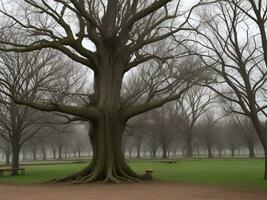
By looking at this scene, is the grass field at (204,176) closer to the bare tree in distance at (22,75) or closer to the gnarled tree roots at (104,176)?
the gnarled tree roots at (104,176)

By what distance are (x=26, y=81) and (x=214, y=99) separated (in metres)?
42.6

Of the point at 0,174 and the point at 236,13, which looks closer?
the point at 236,13

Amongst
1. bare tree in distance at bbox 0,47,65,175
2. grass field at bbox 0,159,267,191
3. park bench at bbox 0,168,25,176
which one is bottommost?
grass field at bbox 0,159,267,191

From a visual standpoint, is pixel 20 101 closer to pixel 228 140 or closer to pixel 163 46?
pixel 163 46

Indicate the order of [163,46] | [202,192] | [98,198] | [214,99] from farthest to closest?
[214,99] → [163,46] → [202,192] → [98,198]

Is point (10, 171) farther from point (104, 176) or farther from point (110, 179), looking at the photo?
point (110, 179)

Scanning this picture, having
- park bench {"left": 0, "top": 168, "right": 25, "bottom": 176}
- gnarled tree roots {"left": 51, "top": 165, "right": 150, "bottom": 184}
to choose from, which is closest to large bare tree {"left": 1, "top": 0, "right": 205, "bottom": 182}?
gnarled tree roots {"left": 51, "top": 165, "right": 150, "bottom": 184}

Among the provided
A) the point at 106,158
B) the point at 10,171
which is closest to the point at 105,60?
the point at 106,158

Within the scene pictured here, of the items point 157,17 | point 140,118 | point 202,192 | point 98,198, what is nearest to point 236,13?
point 157,17

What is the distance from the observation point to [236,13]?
26.0m

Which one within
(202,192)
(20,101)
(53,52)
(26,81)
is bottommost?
(202,192)

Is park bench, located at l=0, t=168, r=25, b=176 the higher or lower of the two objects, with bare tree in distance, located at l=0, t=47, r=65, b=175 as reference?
lower

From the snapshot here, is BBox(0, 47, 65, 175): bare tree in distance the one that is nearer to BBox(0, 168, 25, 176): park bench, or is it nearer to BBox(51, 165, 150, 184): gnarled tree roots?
BBox(0, 168, 25, 176): park bench

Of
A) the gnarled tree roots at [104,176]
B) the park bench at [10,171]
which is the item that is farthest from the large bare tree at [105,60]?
the park bench at [10,171]
